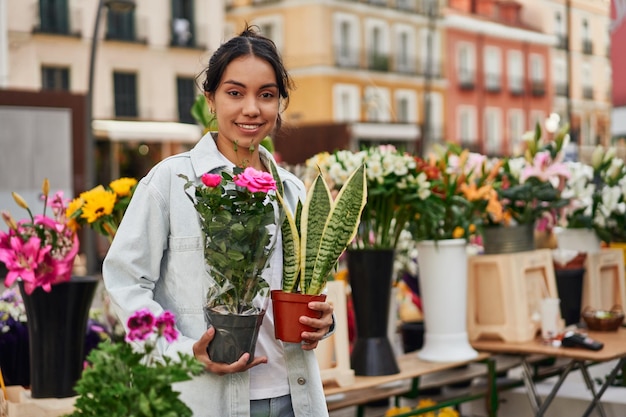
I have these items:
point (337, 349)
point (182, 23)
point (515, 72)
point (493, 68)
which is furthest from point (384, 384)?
point (515, 72)

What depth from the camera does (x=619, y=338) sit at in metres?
4.26

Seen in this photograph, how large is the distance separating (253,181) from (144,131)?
798 inches

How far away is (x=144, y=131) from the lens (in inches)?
857

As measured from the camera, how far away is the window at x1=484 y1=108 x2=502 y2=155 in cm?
3769

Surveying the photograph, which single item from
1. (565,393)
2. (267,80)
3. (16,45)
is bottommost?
(565,393)

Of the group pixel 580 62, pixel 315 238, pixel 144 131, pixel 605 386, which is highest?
pixel 580 62

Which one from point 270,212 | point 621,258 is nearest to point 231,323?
point 270,212

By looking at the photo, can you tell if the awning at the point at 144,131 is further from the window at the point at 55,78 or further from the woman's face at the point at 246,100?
the woman's face at the point at 246,100

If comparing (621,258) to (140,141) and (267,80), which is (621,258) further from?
(140,141)

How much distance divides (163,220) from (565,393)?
295 cm

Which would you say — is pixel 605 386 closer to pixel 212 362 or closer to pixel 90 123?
pixel 212 362

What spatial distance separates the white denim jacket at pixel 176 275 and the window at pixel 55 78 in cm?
2153

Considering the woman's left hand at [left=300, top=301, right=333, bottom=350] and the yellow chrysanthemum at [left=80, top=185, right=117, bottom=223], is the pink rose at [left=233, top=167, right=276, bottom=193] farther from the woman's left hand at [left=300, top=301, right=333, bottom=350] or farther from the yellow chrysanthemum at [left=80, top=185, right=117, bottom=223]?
the yellow chrysanthemum at [left=80, top=185, right=117, bottom=223]

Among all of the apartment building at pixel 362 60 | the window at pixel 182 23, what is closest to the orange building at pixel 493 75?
the apartment building at pixel 362 60
